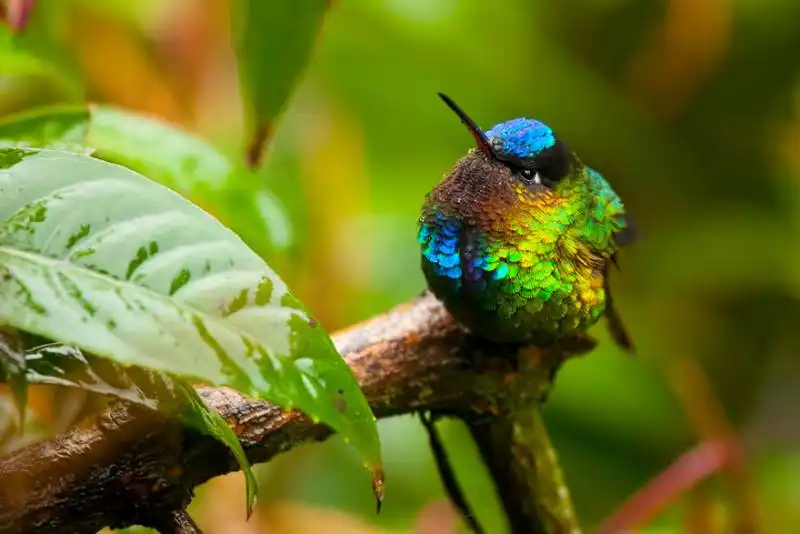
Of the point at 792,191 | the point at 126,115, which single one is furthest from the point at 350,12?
the point at 126,115

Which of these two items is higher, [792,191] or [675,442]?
[792,191]

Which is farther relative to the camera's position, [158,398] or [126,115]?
[126,115]

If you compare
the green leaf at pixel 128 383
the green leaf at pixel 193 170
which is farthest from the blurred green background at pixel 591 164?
the green leaf at pixel 128 383

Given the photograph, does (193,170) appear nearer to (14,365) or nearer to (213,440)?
(213,440)

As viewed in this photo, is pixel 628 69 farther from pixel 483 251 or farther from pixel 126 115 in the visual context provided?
pixel 483 251

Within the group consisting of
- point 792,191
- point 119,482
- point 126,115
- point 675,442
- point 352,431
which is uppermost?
point 126,115

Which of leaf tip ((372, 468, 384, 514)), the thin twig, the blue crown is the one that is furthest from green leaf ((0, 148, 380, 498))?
the thin twig

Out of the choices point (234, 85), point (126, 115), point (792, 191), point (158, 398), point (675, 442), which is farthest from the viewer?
point (792, 191)

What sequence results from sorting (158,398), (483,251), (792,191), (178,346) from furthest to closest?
1. (792,191)
2. (483,251)
3. (158,398)
4. (178,346)

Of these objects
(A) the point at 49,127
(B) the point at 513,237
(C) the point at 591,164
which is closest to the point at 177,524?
(B) the point at 513,237
